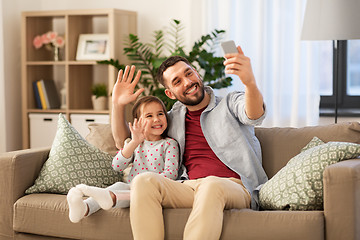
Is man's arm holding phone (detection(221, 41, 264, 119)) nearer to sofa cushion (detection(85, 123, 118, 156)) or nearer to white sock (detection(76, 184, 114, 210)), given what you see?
white sock (detection(76, 184, 114, 210))

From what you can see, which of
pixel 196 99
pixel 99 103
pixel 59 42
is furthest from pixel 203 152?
pixel 59 42

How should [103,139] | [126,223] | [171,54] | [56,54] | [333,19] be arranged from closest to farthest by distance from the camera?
[126,223], [103,139], [333,19], [171,54], [56,54]

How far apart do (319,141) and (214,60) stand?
1.64 meters

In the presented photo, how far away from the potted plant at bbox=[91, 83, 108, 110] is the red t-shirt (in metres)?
1.92

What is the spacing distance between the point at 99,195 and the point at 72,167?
1.59 feet

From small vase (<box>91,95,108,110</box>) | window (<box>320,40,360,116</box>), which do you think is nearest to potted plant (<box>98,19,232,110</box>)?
small vase (<box>91,95,108,110</box>)

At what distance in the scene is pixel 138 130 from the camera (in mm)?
2750

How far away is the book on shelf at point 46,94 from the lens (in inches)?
191

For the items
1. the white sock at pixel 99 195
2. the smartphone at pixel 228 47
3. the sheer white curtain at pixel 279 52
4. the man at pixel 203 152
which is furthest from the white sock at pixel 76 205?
the sheer white curtain at pixel 279 52

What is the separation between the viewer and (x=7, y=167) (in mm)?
2732

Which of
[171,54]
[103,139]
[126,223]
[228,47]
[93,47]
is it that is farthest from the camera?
[93,47]

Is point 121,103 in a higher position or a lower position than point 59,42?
lower

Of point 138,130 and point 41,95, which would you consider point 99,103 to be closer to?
point 41,95

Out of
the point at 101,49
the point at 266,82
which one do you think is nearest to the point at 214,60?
the point at 266,82
